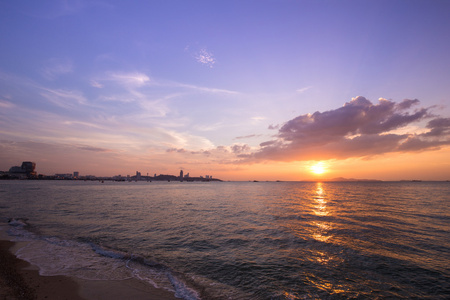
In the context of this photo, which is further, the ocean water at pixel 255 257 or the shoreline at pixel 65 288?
the ocean water at pixel 255 257

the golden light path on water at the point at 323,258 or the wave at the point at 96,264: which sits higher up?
the golden light path on water at the point at 323,258

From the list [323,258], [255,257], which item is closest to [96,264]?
[255,257]

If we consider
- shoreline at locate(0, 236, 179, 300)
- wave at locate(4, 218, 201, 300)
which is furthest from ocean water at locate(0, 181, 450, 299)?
shoreline at locate(0, 236, 179, 300)

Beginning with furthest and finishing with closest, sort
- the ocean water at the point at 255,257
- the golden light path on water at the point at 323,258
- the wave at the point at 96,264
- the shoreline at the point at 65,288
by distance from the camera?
the wave at the point at 96,264
the ocean water at the point at 255,257
the golden light path on water at the point at 323,258
the shoreline at the point at 65,288

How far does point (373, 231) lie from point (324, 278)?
15055mm

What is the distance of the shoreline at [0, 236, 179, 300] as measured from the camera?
9375mm

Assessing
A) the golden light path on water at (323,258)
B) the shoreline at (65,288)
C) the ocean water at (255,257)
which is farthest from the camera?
the ocean water at (255,257)

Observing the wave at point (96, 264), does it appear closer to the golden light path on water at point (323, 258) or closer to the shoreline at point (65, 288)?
the shoreline at point (65, 288)

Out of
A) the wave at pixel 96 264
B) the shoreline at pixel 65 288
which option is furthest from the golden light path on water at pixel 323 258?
the shoreline at pixel 65 288

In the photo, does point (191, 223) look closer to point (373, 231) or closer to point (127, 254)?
point (127, 254)

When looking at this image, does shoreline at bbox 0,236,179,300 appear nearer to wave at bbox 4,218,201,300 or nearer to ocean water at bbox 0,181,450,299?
wave at bbox 4,218,201,300

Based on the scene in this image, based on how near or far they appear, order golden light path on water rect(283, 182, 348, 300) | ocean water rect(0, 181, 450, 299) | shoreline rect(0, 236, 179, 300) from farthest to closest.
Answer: ocean water rect(0, 181, 450, 299) → golden light path on water rect(283, 182, 348, 300) → shoreline rect(0, 236, 179, 300)

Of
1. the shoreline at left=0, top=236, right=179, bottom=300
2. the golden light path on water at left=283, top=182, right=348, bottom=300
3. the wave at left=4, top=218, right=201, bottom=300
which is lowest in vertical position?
the wave at left=4, top=218, right=201, bottom=300

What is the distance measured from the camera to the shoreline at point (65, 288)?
9375mm
